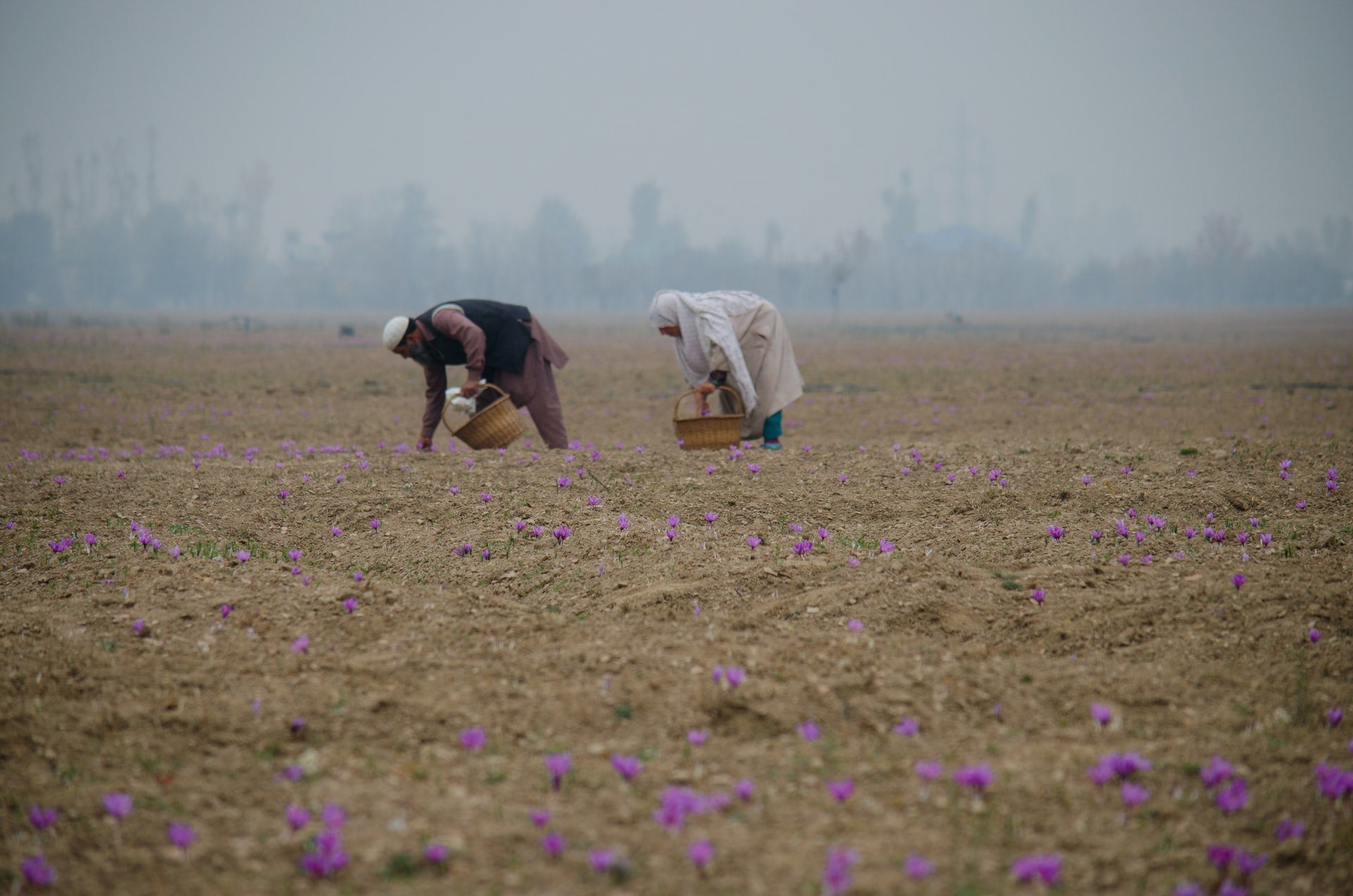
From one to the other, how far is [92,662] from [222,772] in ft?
4.25

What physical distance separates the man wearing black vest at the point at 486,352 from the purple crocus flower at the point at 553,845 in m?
6.01

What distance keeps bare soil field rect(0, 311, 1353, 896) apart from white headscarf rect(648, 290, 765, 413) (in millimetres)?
717

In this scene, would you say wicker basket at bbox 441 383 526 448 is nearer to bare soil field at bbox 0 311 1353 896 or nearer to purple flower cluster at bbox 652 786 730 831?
bare soil field at bbox 0 311 1353 896

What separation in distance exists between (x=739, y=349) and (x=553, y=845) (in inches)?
241

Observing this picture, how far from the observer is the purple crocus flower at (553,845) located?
2779mm

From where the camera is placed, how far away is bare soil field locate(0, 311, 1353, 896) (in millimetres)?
2887

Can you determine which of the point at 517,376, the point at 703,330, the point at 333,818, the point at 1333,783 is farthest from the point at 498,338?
the point at 1333,783

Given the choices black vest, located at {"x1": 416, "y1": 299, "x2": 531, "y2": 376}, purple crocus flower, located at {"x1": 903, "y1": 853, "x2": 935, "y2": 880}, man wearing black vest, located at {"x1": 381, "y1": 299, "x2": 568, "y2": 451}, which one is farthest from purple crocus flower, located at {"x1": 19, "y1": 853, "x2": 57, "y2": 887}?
black vest, located at {"x1": 416, "y1": 299, "x2": 531, "y2": 376}

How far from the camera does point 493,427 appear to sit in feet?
28.3

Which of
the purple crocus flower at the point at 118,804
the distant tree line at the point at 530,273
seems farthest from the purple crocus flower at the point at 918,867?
the distant tree line at the point at 530,273

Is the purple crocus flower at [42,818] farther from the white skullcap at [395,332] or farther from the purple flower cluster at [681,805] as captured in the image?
the white skullcap at [395,332]

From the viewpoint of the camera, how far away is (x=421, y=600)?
4.93 meters

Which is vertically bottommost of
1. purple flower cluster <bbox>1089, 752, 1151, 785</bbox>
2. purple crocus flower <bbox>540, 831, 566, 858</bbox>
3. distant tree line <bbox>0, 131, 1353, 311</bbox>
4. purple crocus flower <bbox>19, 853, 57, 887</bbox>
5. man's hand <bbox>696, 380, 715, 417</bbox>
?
Result: purple crocus flower <bbox>19, 853, 57, 887</bbox>

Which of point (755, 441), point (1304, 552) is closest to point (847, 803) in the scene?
point (1304, 552)
